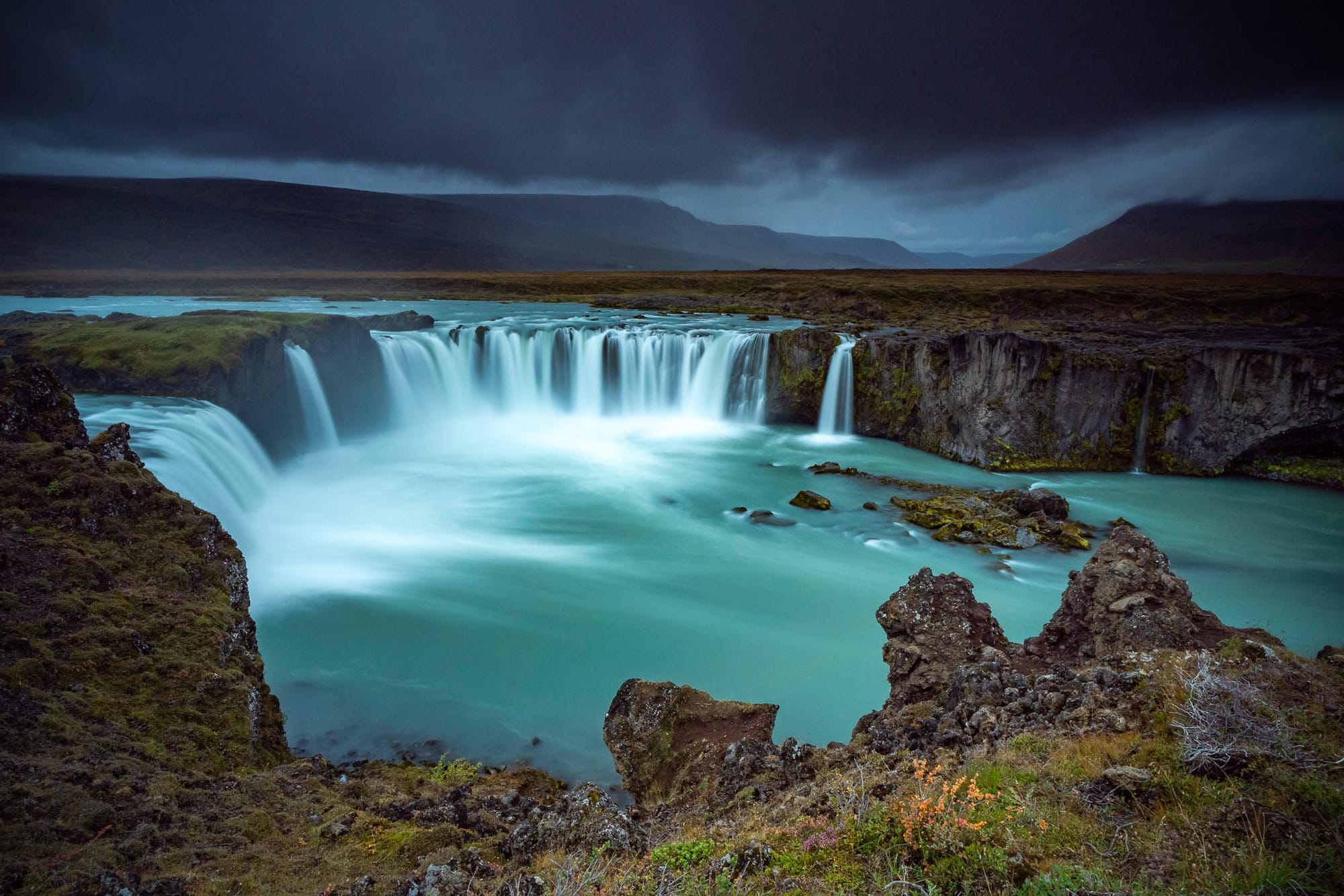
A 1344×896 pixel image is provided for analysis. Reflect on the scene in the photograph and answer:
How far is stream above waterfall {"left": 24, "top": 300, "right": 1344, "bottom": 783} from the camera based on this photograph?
35.2 feet

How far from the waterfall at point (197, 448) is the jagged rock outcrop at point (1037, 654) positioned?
14698mm

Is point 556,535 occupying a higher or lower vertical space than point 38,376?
lower

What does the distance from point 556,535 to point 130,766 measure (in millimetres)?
12872

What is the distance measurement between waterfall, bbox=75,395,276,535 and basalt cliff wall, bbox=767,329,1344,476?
2275 centimetres

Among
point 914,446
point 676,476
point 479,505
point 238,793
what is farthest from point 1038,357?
point 238,793

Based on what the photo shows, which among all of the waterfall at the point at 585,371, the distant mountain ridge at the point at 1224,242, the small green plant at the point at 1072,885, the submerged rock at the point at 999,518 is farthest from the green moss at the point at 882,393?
the distant mountain ridge at the point at 1224,242

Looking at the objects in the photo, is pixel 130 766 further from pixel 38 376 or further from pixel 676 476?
pixel 676 476

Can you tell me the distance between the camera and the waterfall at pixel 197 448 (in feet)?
47.5

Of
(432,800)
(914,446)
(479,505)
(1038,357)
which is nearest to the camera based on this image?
(432,800)

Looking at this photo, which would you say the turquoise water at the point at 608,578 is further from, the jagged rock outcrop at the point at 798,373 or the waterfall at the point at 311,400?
the jagged rock outcrop at the point at 798,373

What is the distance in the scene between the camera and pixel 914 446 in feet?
84.0

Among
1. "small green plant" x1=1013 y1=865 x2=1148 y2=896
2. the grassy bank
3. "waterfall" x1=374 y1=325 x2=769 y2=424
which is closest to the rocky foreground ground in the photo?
"small green plant" x1=1013 y1=865 x2=1148 y2=896

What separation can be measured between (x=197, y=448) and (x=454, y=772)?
12.5 meters

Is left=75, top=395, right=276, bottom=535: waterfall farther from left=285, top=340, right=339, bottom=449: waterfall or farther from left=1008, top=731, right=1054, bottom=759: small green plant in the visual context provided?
left=1008, top=731, right=1054, bottom=759: small green plant
